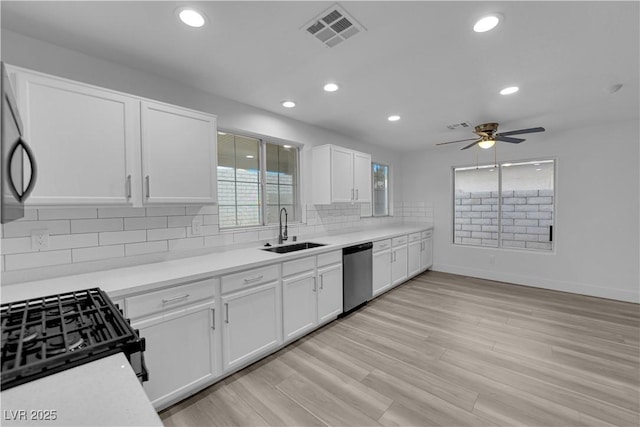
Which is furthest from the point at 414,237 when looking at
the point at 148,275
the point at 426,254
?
the point at 148,275

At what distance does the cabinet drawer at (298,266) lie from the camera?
8.65 ft

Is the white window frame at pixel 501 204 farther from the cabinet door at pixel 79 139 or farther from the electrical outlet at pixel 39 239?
the electrical outlet at pixel 39 239

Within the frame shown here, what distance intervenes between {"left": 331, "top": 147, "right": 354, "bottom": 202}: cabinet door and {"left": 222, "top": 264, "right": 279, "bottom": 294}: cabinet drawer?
1.54m

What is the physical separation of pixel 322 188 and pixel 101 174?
2437 millimetres

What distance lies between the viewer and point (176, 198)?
2.18 meters

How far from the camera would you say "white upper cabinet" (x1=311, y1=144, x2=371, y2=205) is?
12.2 feet

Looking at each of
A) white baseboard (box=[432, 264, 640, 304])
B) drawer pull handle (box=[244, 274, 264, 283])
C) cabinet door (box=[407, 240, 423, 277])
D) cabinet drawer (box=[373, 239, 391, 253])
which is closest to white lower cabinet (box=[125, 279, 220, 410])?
drawer pull handle (box=[244, 274, 264, 283])

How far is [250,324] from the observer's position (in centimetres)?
233

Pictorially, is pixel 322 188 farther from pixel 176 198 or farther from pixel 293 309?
pixel 176 198

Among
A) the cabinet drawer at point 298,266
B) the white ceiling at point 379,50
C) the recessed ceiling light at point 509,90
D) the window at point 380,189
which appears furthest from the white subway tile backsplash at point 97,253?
the window at point 380,189

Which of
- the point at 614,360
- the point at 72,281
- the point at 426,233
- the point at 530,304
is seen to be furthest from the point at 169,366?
the point at 426,233

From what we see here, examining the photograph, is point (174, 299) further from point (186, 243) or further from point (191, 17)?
point (191, 17)

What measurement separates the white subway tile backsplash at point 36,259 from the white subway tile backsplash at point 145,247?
1.18ft

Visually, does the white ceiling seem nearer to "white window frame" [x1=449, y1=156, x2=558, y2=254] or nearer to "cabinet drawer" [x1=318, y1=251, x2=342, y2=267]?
"white window frame" [x1=449, y1=156, x2=558, y2=254]
